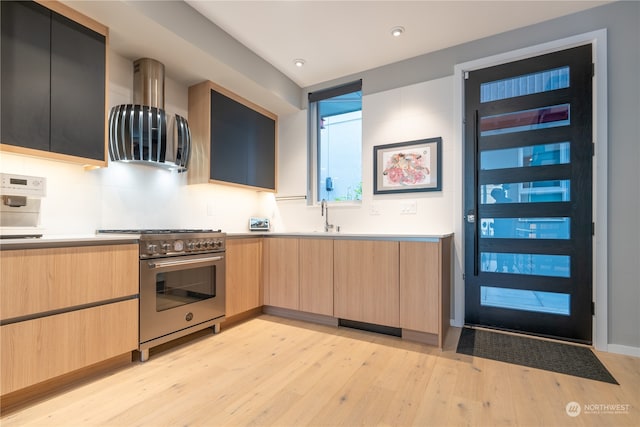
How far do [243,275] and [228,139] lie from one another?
142 cm

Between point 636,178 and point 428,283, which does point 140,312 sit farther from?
point 636,178

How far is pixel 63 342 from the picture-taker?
1.66m

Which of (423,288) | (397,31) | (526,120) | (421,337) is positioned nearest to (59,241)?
(423,288)

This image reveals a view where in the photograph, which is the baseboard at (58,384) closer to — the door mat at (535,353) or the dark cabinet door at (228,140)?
the dark cabinet door at (228,140)

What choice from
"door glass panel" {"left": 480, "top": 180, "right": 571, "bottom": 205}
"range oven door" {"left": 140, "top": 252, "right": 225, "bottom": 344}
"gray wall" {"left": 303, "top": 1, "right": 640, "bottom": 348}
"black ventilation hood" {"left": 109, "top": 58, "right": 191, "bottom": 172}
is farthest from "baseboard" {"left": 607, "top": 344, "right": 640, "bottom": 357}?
"black ventilation hood" {"left": 109, "top": 58, "right": 191, "bottom": 172}

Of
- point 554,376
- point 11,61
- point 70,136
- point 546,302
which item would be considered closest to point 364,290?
point 554,376

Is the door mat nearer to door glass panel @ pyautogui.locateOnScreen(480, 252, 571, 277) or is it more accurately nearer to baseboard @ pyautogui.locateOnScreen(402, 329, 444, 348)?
baseboard @ pyautogui.locateOnScreen(402, 329, 444, 348)

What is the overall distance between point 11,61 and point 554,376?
12.3 feet

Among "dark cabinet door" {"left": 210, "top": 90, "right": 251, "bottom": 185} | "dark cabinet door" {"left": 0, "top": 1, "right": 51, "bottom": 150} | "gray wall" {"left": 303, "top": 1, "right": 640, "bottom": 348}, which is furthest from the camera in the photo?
"dark cabinet door" {"left": 210, "top": 90, "right": 251, "bottom": 185}

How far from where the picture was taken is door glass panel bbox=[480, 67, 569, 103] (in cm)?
246

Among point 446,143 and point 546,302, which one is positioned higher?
point 446,143

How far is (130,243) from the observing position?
199cm

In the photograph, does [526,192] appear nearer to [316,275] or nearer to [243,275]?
[316,275]

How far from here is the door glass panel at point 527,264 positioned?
7.95 feet
